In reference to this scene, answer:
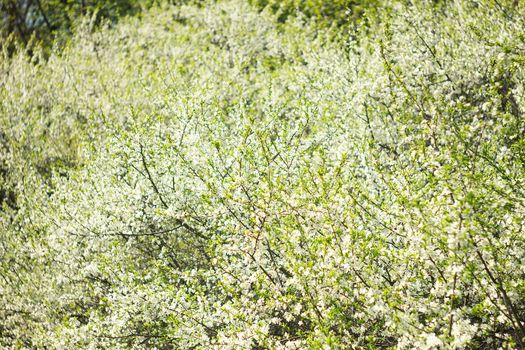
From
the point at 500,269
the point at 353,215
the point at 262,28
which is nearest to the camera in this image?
the point at 500,269

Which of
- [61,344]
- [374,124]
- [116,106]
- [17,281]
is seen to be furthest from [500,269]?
[116,106]

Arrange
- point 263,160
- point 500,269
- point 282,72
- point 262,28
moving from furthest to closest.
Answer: point 262,28 < point 282,72 < point 263,160 < point 500,269

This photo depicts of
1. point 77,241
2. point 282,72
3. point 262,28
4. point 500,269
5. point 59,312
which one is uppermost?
point 262,28

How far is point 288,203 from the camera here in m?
5.00

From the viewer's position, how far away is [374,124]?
8539 mm

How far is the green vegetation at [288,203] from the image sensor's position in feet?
14.9

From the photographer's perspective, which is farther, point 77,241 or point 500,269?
point 77,241

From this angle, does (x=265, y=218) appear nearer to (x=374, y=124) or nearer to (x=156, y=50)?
(x=374, y=124)

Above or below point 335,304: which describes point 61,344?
above

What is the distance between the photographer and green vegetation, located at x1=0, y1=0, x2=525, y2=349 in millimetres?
4531

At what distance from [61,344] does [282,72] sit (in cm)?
843

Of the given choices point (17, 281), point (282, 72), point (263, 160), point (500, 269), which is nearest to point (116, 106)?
point (282, 72)

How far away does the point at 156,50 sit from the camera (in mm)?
17312

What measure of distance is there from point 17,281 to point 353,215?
23.9 feet
